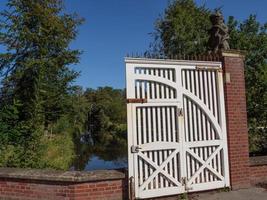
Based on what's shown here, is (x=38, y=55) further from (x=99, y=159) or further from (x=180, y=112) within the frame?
(x=180, y=112)

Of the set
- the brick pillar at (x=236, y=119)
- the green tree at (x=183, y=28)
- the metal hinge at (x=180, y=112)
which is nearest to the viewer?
the metal hinge at (x=180, y=112)

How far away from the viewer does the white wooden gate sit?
282 inches

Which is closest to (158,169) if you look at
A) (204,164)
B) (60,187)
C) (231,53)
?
(204,164)

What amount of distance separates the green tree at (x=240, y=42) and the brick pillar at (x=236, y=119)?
2771 millimetres

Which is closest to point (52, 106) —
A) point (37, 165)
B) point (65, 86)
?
point (65, 86)

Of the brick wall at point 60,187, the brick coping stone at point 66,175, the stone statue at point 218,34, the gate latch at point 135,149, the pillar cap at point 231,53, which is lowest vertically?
the brick wall at point 60,187

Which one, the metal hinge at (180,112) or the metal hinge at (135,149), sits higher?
the metal hinge at (180,112)

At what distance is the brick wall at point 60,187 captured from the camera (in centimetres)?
650

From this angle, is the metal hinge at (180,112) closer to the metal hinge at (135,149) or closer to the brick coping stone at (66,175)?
the metal hinge at (135,149)

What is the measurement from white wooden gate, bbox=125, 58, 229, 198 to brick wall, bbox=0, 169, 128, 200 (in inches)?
16.5

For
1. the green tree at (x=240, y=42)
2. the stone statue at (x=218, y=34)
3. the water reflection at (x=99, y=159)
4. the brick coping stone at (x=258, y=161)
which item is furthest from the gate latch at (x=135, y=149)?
the water reflection at (x=99, y=159)

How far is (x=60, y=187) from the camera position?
657 cm

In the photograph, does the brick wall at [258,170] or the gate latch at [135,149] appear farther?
the brick wall at [258,170]

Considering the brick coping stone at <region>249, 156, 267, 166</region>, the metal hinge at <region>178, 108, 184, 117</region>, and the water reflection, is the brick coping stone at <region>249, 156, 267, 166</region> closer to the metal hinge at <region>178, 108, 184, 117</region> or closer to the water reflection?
the metal hinge at <region>178, 108, 184, 117</region>
